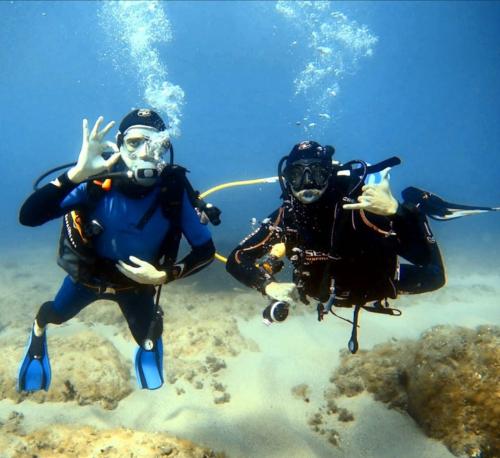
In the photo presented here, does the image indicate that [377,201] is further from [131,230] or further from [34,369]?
[34,369]

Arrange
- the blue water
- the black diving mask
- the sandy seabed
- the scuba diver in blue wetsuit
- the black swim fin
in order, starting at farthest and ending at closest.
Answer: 1. the blue water
2. the black swim fin
3. the sandy seabed
4. the black diving mask
5. the scuba diver in blue wetsuit

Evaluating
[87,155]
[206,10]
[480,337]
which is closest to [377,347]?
[480,337]

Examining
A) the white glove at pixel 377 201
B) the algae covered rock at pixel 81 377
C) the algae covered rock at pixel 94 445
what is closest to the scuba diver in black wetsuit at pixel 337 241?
the white glove at pixel 377 201

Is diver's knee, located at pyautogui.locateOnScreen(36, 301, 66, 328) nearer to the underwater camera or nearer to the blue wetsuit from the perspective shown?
the blue wetsuit

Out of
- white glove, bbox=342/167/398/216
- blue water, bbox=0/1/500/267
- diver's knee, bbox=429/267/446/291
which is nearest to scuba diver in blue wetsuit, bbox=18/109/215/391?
white glove, bbox=342/167/398/216

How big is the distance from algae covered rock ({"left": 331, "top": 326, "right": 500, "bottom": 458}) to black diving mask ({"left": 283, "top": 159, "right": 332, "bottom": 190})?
115 inches

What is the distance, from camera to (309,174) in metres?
4.27

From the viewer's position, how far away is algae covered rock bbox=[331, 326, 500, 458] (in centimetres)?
432

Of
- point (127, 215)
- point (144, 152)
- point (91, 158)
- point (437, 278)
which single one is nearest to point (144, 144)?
point (144, 152)

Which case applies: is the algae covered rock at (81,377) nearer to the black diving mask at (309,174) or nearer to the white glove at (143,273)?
the white glove at (143,273)

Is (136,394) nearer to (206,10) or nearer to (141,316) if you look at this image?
(141,316)

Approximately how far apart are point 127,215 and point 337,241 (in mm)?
2563

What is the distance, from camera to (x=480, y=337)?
16.2ft

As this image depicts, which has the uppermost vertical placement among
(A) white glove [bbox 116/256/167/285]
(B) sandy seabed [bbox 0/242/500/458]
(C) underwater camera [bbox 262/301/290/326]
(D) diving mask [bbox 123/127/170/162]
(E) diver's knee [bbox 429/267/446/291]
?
(D) diving mask [bbox 123/127/170/162]
